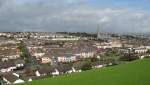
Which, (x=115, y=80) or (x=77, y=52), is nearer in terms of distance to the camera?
(x=115, y=80)

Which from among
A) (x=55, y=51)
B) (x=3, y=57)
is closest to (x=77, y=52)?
(x=55, y=51)

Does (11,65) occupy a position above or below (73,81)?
below

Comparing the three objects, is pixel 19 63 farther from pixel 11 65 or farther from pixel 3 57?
pixel 3 57

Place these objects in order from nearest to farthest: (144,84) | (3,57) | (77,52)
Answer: (144,84) → (3,57) → (77,52)

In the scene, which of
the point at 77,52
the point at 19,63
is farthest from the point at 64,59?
the point at 19,63

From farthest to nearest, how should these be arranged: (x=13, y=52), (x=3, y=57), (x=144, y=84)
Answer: (x=13, y=52) → (x=3, y=57) → (x=144, y=84)

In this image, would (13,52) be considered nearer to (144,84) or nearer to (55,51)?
(55,51)

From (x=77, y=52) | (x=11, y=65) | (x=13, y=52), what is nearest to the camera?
(x=11, y=65)

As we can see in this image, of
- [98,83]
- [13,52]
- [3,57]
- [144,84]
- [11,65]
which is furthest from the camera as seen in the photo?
[13,52]

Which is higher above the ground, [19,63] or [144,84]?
[144,84]
